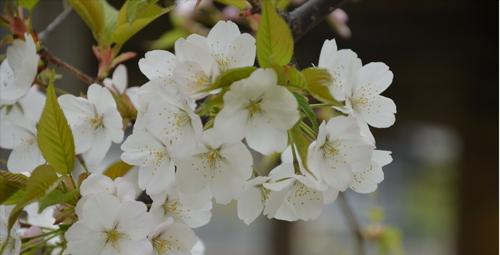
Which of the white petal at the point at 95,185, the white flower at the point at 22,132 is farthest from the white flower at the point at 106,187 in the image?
the white flower at the point at 22,132

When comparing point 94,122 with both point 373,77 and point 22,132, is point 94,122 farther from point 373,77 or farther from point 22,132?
point 373,77

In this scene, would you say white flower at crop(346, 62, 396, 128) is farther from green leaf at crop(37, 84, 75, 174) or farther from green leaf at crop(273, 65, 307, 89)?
green leaf at crop(37, 84, 75, 174)

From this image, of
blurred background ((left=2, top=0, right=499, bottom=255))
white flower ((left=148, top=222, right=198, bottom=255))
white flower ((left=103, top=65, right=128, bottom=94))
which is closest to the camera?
white flower ((left=148, top=222, right=198, bottom=255))

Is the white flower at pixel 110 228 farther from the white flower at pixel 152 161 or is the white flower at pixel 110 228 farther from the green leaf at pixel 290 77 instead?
the green leaf at pixel 290 77

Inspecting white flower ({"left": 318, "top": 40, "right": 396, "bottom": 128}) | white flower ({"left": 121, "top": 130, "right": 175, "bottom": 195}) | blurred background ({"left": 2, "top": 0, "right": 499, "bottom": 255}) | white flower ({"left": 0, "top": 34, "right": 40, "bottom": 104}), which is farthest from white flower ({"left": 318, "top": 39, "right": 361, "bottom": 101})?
blurred background ({"left": 2, "top": 0, "right": 499, "bottom": 255})

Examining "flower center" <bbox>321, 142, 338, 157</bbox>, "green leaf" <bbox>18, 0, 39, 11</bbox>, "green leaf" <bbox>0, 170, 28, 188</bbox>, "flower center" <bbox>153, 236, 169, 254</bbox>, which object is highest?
"green leaf" <bbox>18, 0, 39, 11</bbox>

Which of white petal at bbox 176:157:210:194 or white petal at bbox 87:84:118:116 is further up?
white petal at bbox 176:157:210:194

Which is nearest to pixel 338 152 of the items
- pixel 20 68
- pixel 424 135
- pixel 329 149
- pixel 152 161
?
pixel 329 149
